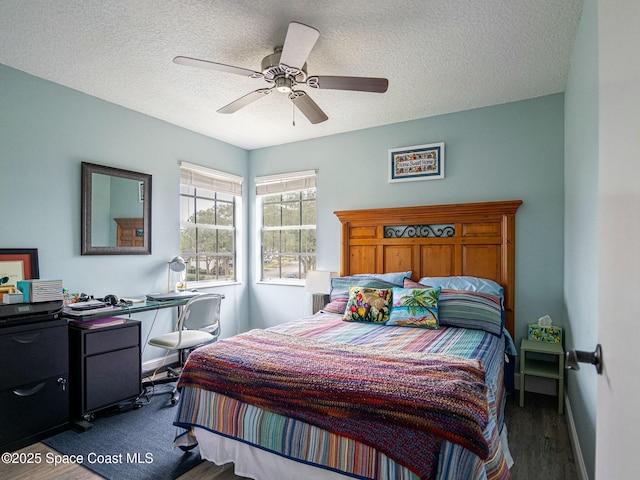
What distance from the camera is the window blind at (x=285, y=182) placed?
4645 millimetres

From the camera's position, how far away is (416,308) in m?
3.05

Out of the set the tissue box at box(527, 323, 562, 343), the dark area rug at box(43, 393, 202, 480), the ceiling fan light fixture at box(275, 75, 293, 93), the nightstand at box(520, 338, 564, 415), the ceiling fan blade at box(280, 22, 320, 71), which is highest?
the ceiling fan blade at box(280, 22, 320, 71)

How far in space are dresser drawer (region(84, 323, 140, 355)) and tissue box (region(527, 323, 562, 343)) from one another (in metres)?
3.40

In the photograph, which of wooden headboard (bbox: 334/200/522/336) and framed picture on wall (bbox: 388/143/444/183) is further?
framed picture on wall (bbox: 388/143/444/183)

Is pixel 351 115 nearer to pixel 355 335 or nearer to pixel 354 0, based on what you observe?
pixel 354 0

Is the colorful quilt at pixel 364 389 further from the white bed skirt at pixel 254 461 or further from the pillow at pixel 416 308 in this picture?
the pillow at pixel 416 308

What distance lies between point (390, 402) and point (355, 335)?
1.15 m

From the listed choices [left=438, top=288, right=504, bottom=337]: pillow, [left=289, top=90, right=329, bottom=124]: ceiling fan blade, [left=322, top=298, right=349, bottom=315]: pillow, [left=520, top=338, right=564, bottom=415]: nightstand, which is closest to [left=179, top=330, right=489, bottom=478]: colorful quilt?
[left=438, top=288, right=504, bottom=337]: pillow

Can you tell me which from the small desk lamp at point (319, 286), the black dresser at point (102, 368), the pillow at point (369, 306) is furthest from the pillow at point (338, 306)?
the black dresser at point (102, 368)

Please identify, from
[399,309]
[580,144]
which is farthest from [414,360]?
[580,144]

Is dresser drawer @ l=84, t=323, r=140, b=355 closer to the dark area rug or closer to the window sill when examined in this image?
the dark area rug

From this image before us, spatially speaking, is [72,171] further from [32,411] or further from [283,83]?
[283,83]

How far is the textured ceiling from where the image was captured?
2113 millimetres

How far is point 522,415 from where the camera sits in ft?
9.30
